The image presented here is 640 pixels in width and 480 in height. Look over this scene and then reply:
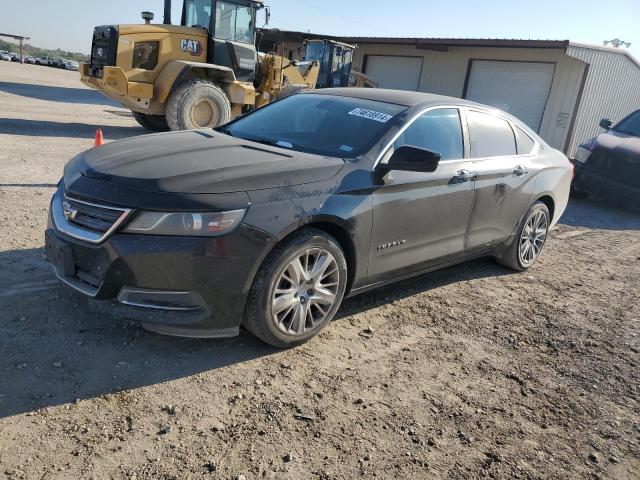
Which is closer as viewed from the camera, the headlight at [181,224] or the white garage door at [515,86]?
the headlight at [181,224]

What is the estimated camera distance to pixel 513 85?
16.8m

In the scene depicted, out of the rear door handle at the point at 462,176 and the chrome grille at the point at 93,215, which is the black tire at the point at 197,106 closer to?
the rear door handle at the point at 462,176

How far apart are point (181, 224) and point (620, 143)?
30.9 feet

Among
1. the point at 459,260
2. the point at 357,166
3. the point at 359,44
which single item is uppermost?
the point at 359,44

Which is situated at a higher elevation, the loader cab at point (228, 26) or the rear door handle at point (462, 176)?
the loader cab at point (228, 26)

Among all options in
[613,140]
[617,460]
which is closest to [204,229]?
[617,460]

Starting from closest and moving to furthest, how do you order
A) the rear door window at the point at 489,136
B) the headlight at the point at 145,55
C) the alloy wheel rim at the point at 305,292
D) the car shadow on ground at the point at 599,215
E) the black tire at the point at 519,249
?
1. the alloy wheel rim at the point at 305,292
2. the rear door window at the point at 489,136
3. the black tire at the point at 519,249
4. the car shadow on ground at the point at 599,215
5. the headlight at the point at 145,55

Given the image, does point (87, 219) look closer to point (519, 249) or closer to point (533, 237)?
point (519, 249)

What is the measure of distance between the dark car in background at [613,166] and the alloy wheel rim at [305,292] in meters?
8.12

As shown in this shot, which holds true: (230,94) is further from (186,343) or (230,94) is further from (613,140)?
(186,343)

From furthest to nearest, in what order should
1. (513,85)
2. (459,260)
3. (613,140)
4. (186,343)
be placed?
(513,85) < (613,140) < (459,260) < (186,343)

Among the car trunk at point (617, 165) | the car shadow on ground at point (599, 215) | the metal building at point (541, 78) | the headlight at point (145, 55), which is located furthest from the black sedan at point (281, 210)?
the metal building at point (541, 78)

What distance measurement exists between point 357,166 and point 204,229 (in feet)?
3.91

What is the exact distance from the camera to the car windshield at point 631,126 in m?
10.5
